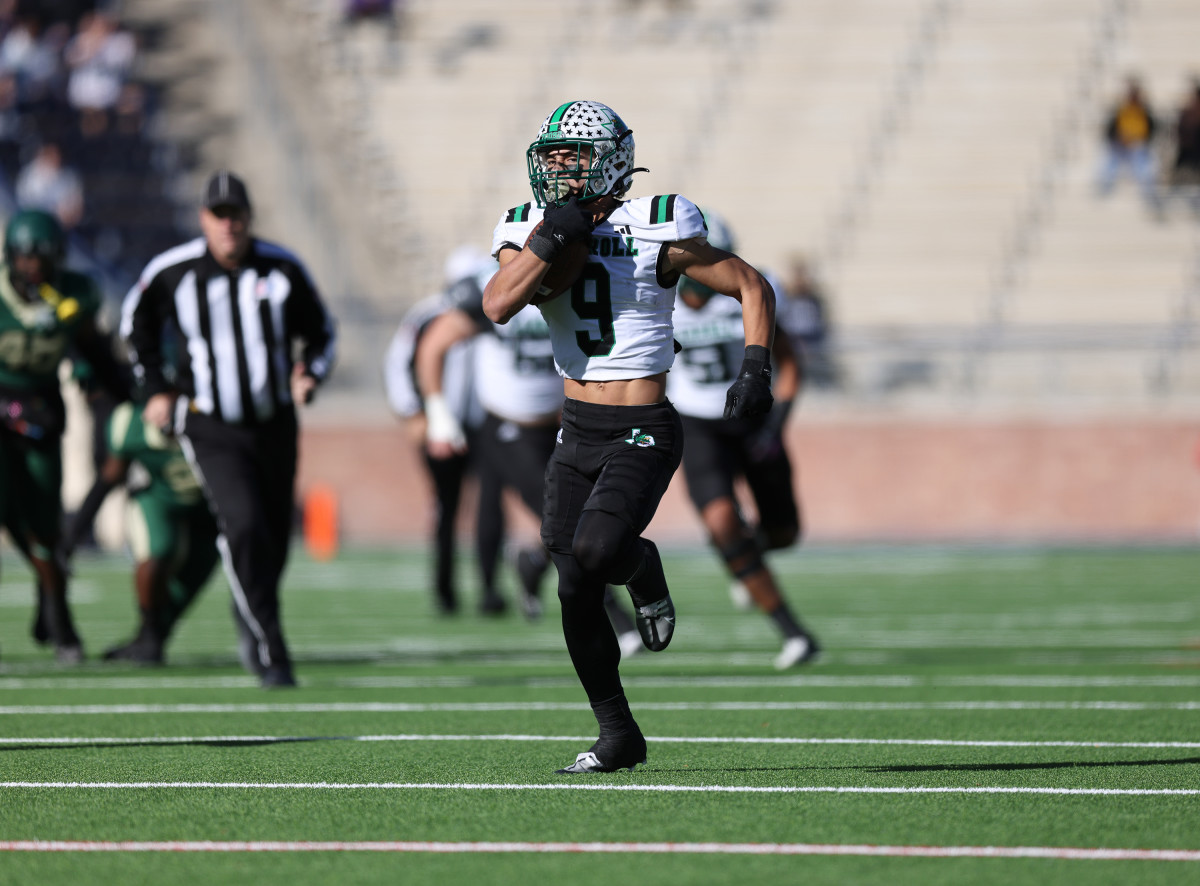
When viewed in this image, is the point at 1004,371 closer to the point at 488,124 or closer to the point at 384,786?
the point at 488,124

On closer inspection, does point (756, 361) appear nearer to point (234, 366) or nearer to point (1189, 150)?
point (234, 366)

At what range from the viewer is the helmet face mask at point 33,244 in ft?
29.6

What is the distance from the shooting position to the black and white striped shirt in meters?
8.00

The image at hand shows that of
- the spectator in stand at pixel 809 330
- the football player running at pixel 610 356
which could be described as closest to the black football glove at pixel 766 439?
the football player running at pixel 610 356

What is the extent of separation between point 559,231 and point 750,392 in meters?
0.64

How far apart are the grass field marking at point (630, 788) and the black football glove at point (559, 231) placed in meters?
1.36

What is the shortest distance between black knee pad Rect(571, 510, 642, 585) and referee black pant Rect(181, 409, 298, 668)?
2807 millimetres

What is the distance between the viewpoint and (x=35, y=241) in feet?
29.7

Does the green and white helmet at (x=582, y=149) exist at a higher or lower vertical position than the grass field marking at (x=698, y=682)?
higher

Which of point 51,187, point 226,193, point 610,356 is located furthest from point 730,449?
point 51,187

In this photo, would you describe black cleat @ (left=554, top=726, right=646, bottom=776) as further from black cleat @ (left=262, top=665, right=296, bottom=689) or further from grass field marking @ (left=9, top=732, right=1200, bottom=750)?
black cleat @ (left=262, top=665, right=296, bottom=689)

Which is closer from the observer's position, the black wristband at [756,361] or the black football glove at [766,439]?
the black wristband at [756,361]

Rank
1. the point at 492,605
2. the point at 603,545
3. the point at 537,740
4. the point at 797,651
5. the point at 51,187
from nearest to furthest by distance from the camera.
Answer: the point at 603,545 < the point at 537,740 < the point at 797,651 < the point at 492,605 < the point at 51,187

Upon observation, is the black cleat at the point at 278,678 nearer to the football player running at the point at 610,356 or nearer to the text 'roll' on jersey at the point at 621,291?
the football player running at the point at 610,356
